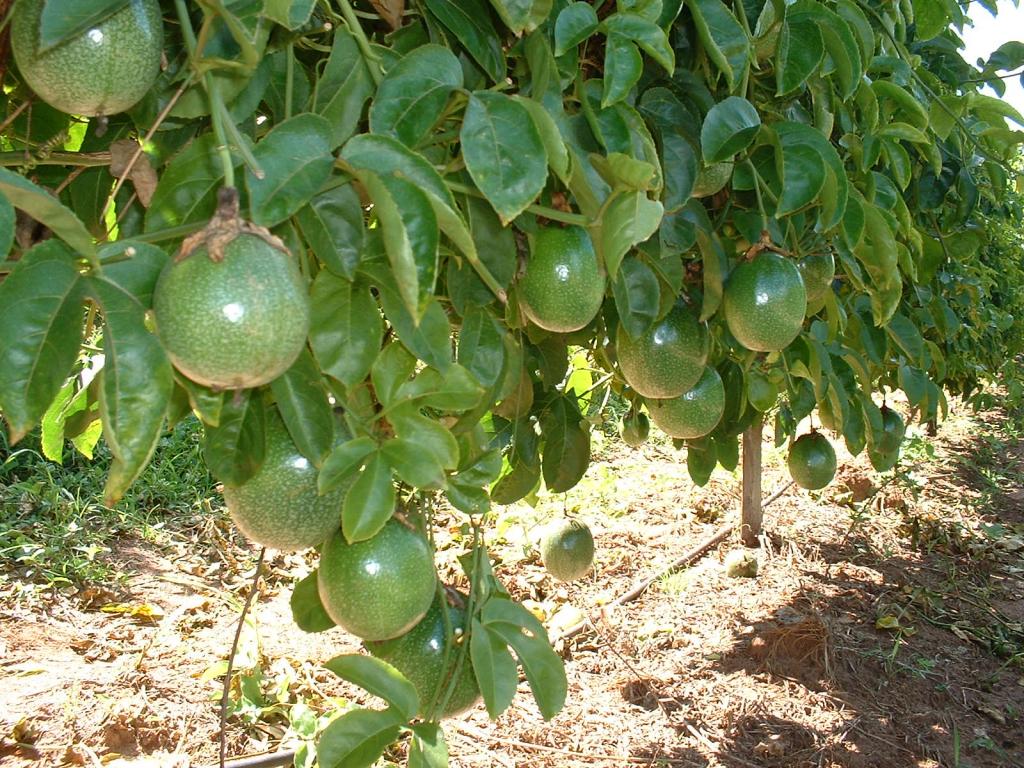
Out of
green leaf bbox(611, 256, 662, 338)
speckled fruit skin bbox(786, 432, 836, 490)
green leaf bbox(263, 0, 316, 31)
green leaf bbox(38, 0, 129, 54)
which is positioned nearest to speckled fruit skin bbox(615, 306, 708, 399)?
green leaf bbox(611, 256, 662, 338)

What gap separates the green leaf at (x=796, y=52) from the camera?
3.50ft

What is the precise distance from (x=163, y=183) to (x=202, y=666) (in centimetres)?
237

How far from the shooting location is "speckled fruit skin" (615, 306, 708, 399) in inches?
54.4

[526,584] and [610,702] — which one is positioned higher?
[610,702]

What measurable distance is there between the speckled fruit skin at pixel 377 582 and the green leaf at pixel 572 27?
19.8 inches

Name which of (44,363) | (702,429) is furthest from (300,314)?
(702,429)

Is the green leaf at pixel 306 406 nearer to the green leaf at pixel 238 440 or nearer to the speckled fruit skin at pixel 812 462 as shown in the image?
the green leaf at pixel 238 440

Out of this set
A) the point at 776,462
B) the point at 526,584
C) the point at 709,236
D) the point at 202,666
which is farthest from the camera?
the point at 776,462

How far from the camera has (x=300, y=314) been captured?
0.60 m

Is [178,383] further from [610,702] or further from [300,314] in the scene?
[610,702]

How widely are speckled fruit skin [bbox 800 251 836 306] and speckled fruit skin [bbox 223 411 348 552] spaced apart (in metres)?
0.92

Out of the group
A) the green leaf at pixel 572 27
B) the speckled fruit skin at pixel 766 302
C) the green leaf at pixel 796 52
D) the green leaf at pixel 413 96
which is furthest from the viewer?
the speckled fruit skin at pixel 766 302

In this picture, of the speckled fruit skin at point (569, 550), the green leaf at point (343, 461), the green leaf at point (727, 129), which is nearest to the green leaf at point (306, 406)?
the green leaf at point (343, 461)

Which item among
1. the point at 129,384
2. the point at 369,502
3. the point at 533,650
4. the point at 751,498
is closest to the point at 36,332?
the point at 129,384
